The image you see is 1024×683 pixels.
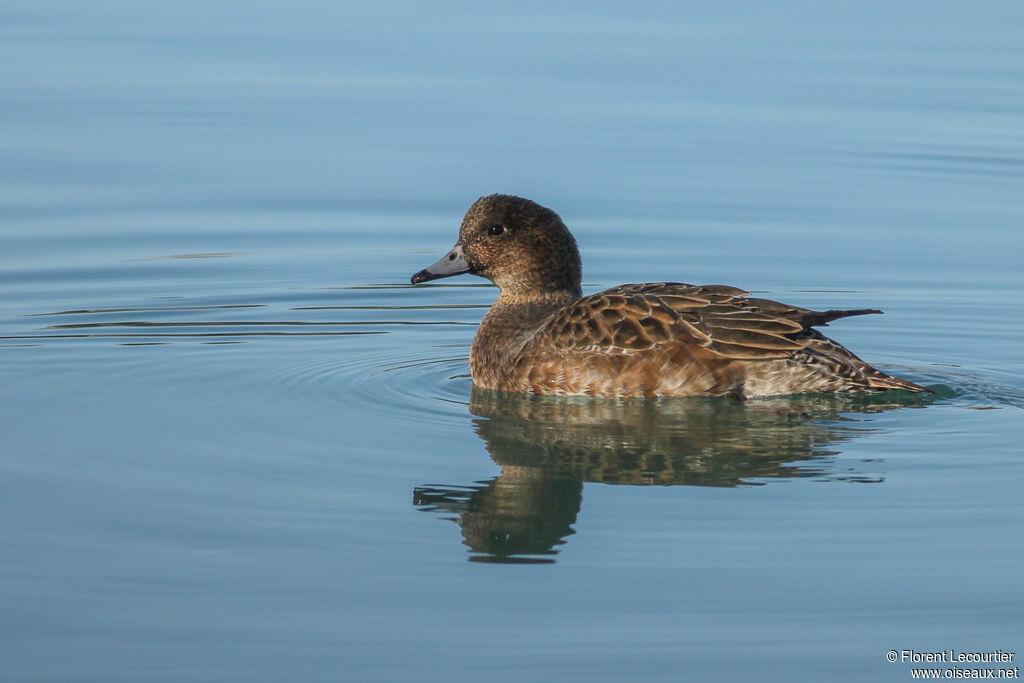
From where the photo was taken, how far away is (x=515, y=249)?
11211 millimetres

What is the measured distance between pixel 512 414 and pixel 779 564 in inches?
124

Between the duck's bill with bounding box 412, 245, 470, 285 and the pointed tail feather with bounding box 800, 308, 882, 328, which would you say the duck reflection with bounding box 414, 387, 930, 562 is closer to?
the pointed tail feather with bounding box 800, 308, 882, 328

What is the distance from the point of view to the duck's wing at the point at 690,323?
10070 millimetres

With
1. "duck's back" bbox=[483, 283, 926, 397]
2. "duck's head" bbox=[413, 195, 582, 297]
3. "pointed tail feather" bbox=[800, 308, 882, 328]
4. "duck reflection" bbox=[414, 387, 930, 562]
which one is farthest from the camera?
"duck's head" bbox=[413, 195, 582, 297]

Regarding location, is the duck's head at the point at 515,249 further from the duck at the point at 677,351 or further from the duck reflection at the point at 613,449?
the duck reflection at the point at 613,449

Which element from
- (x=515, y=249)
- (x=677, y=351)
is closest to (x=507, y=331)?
(x=515, y=249)

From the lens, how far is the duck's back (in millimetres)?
10062

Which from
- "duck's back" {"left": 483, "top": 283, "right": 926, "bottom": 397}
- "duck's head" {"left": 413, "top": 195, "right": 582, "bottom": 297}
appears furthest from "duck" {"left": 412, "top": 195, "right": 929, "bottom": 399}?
"duck's head" {"left": 413, "top": 195, "right": 582, "bottom": 297}

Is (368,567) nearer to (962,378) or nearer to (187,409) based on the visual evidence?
(187,409)

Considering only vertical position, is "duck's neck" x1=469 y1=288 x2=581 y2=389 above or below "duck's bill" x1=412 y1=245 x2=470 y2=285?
below

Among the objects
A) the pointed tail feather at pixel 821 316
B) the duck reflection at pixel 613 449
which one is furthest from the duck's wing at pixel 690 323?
the duck reflection at pixel 613 449

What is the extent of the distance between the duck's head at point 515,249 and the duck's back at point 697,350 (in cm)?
87

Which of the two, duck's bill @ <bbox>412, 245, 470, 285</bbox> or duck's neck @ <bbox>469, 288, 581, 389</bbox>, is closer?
duck's neck @ <bbox>469, 288, 581, 389</bbox>

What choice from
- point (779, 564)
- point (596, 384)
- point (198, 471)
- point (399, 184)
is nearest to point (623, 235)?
point (399, 184)
